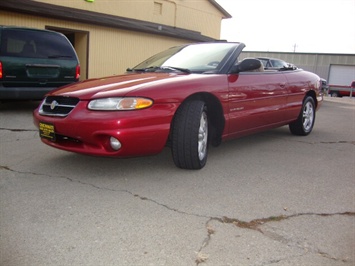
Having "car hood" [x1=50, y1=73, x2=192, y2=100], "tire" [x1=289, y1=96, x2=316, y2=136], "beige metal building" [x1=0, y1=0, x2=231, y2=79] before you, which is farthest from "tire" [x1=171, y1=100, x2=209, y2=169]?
"beige metal building" [x1=0, y1=0, x2=231, y2=79]

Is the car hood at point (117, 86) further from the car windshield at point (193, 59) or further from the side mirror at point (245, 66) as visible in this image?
the side mirror at point (245, 66)

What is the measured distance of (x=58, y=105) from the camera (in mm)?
3756

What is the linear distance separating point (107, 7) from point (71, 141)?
12.1 meters

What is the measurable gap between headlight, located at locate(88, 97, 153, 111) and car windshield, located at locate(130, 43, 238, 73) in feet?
3.41

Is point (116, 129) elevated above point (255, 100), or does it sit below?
below

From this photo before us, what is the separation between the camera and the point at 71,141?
369 centimetres

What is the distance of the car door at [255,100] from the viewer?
4.41m

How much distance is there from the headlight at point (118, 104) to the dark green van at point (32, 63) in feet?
13.0

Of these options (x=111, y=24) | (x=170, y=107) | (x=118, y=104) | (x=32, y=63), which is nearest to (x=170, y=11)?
(x=111, y=24)

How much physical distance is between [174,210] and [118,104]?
113 centimetres

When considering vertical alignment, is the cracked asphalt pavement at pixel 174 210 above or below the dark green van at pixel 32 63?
below

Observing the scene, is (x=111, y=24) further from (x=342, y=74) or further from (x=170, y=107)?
(x=342, y=74)

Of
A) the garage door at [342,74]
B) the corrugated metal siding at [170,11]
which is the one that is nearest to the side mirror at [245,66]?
the corrugated metal siding at [170,11]

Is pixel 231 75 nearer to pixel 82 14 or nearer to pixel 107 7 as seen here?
pixel 82 14
